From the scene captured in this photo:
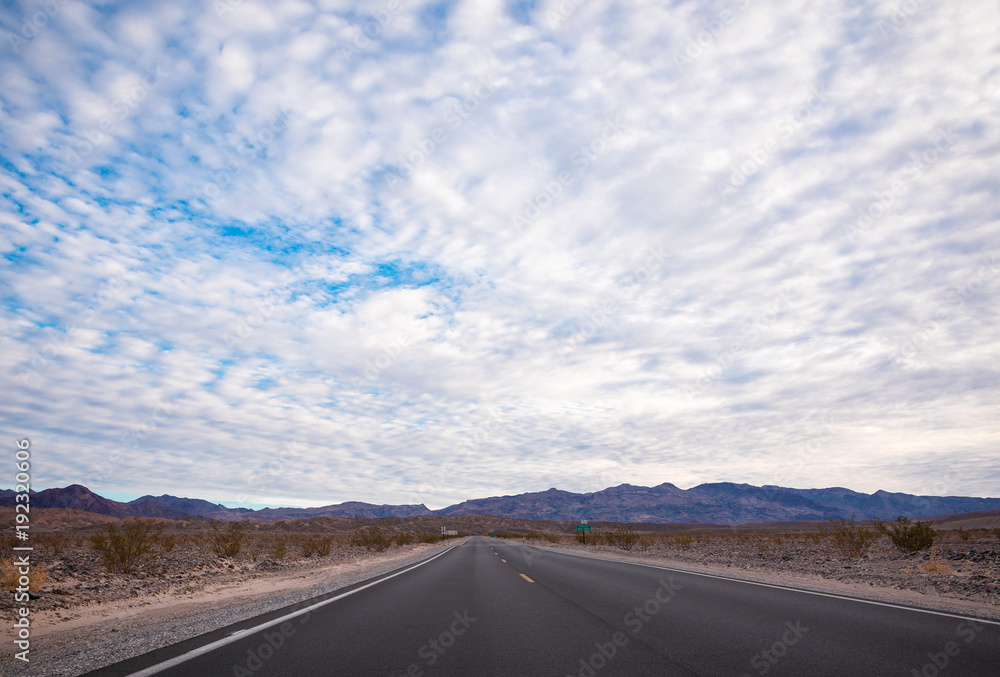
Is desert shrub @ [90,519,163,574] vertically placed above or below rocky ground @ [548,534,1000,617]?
above

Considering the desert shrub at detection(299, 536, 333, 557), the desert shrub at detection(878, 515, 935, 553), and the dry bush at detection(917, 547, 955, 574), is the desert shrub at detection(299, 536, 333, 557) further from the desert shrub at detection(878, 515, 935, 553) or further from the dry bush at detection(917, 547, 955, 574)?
the desert shrub at detection(878, 515, 935, 553)

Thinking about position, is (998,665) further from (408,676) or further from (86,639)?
(86,639)

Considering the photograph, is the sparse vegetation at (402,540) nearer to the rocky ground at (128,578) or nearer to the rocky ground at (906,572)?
the rocky ground at (128,578)

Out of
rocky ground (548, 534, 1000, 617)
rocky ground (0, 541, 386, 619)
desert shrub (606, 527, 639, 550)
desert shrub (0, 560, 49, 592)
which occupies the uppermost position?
desert shrub (0, 560, 49, 592)

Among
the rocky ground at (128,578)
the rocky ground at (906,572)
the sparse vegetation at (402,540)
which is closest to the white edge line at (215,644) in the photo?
the rocky ground at (128,578)

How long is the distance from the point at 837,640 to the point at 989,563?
1936cm

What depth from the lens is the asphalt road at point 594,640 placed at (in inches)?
227

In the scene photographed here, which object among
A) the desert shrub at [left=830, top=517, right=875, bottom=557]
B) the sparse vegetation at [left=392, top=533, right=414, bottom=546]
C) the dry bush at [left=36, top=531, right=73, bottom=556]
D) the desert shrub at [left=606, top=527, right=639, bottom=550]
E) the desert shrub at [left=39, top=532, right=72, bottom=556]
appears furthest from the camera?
the sparse vegetation at [left=392, top=533, right=414, bottom=546]

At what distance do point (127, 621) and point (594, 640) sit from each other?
8.21 meters

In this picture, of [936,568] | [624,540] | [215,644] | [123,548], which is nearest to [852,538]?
[936,568]

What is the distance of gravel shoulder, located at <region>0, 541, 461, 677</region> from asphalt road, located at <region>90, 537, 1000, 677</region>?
0.63 metres

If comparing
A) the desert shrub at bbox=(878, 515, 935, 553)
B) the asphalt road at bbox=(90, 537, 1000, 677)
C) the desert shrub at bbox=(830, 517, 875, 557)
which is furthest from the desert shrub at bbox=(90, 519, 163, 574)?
the desert shrub at bbox=(878, 515, 935, 553)

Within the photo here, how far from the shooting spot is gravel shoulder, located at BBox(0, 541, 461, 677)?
6543 millimetres

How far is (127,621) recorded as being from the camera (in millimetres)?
9914
